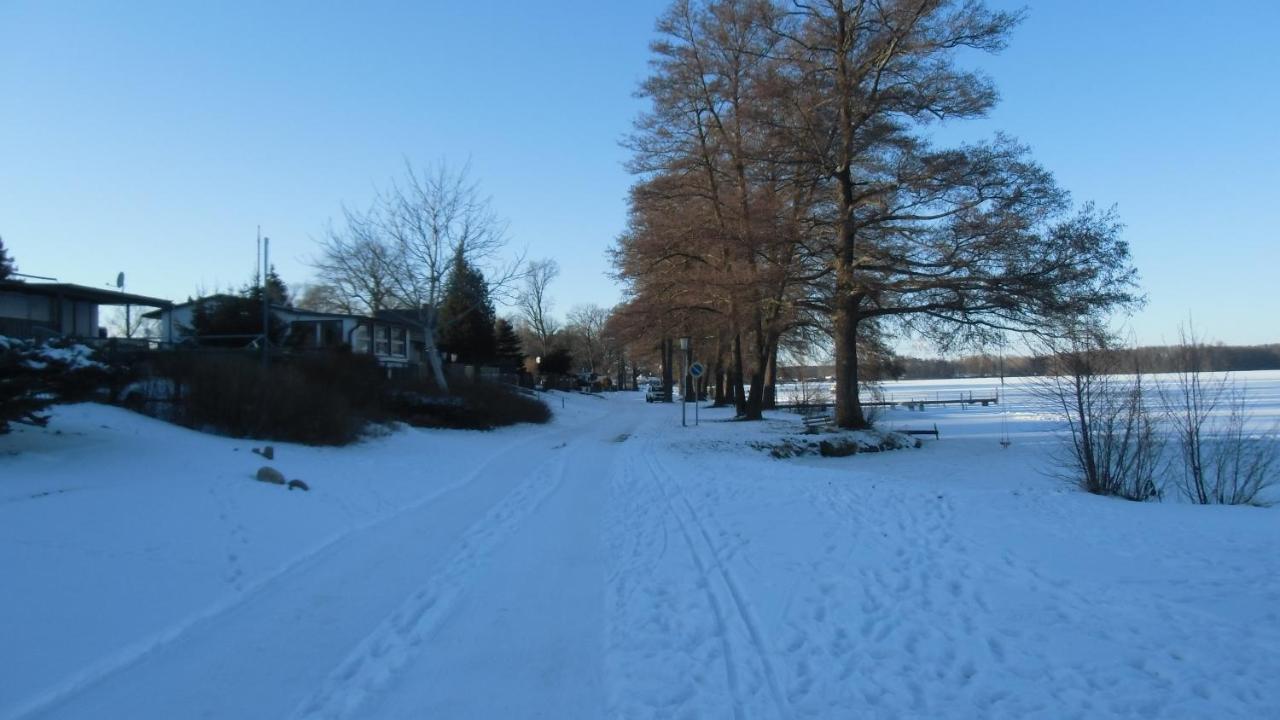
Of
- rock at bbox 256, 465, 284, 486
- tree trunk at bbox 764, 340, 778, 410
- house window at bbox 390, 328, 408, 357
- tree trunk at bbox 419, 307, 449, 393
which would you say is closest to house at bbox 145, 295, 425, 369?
house window at bbox 390, 328, 408, 357

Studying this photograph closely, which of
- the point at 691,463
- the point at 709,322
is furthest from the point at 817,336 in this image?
the point at 691,463

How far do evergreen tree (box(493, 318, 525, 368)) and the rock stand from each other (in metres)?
51.5

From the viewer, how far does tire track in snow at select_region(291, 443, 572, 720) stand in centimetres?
475

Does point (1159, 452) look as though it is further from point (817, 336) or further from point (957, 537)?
point (817, 336)

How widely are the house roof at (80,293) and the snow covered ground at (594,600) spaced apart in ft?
47.0

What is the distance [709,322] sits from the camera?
105ft

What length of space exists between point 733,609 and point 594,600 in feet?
3.94

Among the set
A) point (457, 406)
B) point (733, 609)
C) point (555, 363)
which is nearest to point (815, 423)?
point (457, 406)

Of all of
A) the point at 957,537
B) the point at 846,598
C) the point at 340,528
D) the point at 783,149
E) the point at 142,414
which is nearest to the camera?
the point at 846,598

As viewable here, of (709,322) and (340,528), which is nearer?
(340,528)

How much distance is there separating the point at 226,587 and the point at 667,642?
4.04 metres

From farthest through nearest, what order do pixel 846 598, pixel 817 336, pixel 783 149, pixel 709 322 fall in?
pixel 817 336, pixel 709 322, pixel 783 149, pixel 846 598

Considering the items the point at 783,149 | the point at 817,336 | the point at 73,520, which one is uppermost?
the point at 783,149

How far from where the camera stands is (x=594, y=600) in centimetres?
699
